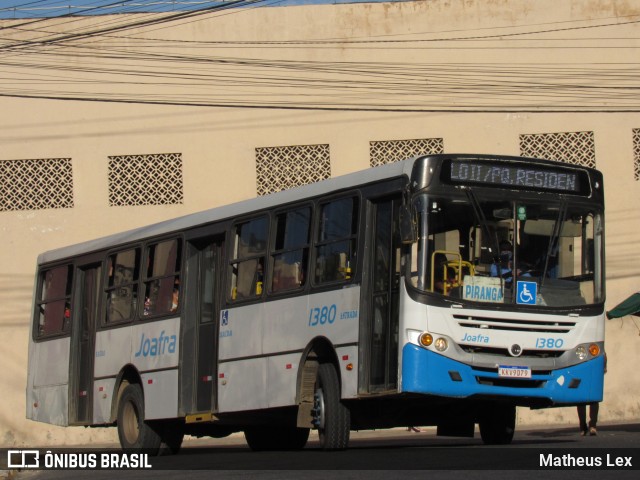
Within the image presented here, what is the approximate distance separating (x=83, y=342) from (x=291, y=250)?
4686mm

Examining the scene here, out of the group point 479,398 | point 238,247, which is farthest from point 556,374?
point 238,247

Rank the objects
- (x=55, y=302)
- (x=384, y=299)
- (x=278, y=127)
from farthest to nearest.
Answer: (x=278, y=127) → (x=55, y=302) → (x=384, y=299)

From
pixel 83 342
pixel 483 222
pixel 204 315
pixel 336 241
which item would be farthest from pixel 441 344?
pixel 83 342

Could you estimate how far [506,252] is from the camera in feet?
38.7

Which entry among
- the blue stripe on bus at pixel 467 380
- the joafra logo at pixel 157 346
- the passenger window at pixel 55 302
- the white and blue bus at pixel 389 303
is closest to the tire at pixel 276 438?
the white and blue bus at pixel 389 303

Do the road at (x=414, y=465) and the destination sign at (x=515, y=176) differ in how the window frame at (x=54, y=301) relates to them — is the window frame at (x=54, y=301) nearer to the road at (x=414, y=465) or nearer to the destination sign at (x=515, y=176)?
the road at (x=414, y=465)

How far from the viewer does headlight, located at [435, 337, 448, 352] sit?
37.7 ft

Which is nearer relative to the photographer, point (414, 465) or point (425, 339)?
point (414, 465)

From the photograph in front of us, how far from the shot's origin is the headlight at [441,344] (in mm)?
11492

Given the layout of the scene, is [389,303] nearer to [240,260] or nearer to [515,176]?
[515,176]

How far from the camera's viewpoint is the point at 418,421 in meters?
12.8

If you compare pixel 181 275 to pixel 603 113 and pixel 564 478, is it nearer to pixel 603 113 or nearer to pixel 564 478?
pixel 564 478

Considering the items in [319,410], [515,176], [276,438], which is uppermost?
[515,176]

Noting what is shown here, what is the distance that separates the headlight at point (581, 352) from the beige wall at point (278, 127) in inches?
461
